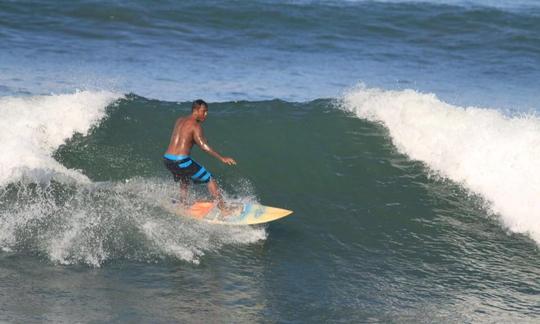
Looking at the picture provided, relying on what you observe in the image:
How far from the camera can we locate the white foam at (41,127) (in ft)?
35.7

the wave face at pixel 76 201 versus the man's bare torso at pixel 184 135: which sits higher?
the man's bare torso at pixel 184 135

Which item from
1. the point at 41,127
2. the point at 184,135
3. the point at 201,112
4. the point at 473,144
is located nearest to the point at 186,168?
the point at 184,135

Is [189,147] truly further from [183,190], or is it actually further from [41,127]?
[41,127]

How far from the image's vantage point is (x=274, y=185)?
11.3 m

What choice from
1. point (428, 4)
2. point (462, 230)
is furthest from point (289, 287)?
point (428, 4)

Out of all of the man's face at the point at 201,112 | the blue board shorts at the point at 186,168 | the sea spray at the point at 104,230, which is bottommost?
the sea spray at the point at 104,230

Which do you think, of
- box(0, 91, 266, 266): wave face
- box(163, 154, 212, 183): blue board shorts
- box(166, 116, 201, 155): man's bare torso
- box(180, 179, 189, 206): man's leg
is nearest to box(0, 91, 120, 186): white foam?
box(0, 91, 266, 266): wave face

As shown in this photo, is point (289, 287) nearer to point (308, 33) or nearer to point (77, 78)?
point (77, 78)

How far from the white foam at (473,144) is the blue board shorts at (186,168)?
3838 mm

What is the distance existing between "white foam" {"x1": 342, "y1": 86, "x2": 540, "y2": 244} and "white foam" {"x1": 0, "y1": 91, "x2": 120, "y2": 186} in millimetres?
4175

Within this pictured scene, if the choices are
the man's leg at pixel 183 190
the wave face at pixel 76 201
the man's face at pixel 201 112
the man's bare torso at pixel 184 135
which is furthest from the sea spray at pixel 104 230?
the man's face at pixel 201 112

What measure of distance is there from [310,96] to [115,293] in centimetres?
891

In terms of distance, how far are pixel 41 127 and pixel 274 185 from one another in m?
3.51

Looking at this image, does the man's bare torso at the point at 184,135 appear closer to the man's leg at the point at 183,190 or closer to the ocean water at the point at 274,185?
the man's leg at the point at 183,190
